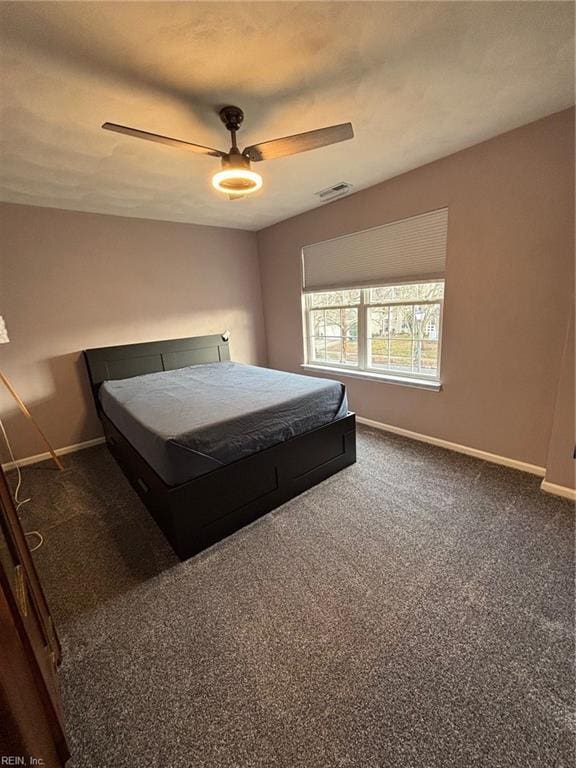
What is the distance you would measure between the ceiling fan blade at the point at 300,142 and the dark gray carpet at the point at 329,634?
2.25 metres

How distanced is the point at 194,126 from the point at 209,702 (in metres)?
2.88

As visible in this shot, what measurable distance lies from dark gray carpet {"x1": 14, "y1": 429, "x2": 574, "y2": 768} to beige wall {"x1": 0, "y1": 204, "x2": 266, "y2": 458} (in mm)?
1444

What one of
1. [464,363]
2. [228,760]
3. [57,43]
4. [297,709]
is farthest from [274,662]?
[57,43]

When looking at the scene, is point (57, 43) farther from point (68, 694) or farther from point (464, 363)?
point (464, 363)

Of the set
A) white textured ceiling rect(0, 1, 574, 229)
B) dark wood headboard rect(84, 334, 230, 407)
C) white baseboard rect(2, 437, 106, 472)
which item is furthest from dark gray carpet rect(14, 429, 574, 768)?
white textured ceiling rect(0, 1, 574, 229)

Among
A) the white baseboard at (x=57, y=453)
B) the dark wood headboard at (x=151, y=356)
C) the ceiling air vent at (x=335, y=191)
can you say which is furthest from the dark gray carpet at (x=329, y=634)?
the ceiling air vent at (x=335, y=191)

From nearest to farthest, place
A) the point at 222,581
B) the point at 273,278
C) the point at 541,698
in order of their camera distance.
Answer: the point at 541,698 < the point at 222,581 < the point at 273,278

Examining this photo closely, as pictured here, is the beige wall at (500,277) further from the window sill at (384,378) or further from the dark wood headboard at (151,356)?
the dark wood headboard at (151,356)

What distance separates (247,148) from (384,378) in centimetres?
241

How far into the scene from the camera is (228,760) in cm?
102

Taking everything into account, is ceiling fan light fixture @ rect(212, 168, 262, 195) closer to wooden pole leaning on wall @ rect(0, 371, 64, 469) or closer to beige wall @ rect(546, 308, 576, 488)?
beige wall @ rect(546, 308, 576, 488)

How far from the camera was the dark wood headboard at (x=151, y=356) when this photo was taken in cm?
341

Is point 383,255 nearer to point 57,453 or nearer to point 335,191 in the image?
point 335,191

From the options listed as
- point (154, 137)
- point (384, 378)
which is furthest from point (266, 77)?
point (384, 378)
